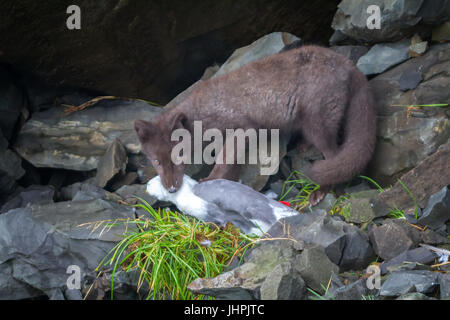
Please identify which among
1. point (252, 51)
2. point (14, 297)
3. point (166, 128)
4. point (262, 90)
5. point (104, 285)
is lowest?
point (14, 297)

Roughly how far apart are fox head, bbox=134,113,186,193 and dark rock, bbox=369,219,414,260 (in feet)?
7.48

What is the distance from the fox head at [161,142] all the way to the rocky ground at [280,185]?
41cm

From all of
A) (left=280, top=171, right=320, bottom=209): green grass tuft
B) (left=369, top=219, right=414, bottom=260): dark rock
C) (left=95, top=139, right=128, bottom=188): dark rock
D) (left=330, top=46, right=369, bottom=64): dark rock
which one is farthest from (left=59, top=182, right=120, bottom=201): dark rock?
(left=330, top=46, right=369, bottom=64): dark rock

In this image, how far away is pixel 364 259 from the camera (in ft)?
12.7

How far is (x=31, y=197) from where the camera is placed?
5.64 m

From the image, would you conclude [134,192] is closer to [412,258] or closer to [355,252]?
[355,252]

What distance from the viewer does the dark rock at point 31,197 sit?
5.54m

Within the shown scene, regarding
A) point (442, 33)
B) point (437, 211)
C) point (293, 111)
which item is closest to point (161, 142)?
point (293, 111)

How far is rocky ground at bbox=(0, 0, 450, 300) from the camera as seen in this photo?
11.8 ft

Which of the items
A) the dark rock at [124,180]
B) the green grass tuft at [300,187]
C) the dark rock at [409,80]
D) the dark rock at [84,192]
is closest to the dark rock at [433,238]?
the green grass tuft at [300,187]

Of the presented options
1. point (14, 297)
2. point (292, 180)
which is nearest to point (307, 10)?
point (292, 180)

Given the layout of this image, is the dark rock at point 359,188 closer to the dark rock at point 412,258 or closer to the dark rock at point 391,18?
the dark rock at point 412,258

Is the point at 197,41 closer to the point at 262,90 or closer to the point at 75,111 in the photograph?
the point at 262,90
